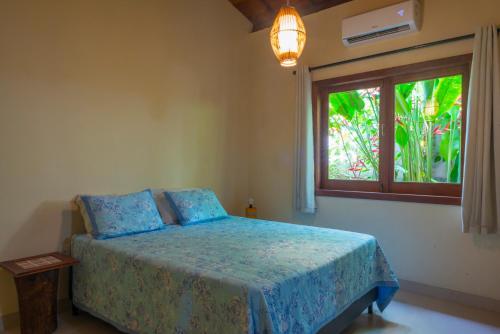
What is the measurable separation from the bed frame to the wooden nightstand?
25 cm

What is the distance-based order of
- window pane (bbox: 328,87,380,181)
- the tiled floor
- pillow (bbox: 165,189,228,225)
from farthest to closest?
window pane (bbox: 328,87,380,181) → pillow (bbox: 165,189,228,225) → the tiled floor

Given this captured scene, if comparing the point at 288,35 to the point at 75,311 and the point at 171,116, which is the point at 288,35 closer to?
the point at 171,116

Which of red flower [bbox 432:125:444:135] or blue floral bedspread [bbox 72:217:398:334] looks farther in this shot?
red flower [bbox 432:125:444:135]

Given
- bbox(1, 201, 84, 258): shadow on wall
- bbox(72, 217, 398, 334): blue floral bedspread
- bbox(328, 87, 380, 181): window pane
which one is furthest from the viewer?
bbox(328, 87, 380, 181): window pane

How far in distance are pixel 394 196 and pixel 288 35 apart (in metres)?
1.84

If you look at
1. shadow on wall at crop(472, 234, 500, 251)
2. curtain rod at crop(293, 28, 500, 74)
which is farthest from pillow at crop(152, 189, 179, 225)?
shadow on wall at crop(472, 234, 500, 251)

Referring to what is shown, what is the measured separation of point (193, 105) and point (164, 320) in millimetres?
2354

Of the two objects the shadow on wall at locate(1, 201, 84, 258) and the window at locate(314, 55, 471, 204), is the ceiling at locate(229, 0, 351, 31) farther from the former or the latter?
the shadow on wall at locate(1, 201, 84, 258)

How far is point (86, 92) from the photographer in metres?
2.86

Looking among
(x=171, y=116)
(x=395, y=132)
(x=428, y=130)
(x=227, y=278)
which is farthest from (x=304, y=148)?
(x=227, y=278)

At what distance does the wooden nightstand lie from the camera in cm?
221

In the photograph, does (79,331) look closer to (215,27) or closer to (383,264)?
(383,264)

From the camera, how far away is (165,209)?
3.23 m

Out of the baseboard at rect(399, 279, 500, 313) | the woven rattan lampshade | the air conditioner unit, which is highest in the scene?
the air conditioner unit
